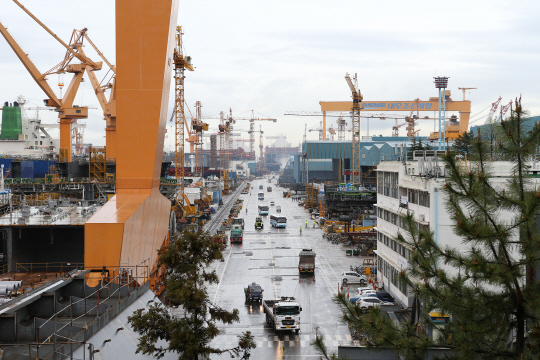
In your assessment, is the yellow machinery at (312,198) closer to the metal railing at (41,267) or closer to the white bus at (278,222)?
the white bus at (278,222)

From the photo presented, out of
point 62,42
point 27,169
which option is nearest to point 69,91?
point 62,42

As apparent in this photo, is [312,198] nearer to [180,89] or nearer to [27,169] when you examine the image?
[180,89]

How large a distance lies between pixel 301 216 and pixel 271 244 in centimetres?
2280

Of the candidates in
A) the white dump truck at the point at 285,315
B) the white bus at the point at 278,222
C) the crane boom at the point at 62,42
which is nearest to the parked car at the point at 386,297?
the white dump truck at the point at 285,315

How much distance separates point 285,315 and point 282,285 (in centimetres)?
838

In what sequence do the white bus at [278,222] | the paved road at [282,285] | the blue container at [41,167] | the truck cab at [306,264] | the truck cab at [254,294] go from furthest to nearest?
1. the blue container at [41,167]
2. the white bus at [278,222]
3. the truck cab at [306,264]
4. the truck cab at [254,294]
5. the paved road at [282,285]

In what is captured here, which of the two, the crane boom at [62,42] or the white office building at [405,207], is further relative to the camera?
the crane boom at [62,42]

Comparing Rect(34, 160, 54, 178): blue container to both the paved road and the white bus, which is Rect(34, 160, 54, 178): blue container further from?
the white bus

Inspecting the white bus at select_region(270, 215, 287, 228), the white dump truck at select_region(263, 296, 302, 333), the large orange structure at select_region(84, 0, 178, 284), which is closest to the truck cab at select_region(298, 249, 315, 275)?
the white dump truck at select_region(263, 296, 302, 333)

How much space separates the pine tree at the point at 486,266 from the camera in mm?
7164

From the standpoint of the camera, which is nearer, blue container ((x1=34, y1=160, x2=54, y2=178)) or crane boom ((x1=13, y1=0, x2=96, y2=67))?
crane boom ((x1=13, y1=0, x2=96, y2=67))

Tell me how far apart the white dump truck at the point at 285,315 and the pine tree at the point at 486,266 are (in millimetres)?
12317

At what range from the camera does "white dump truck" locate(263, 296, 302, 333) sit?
19.9m

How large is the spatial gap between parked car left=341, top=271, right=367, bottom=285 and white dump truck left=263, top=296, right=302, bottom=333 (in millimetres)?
8740
